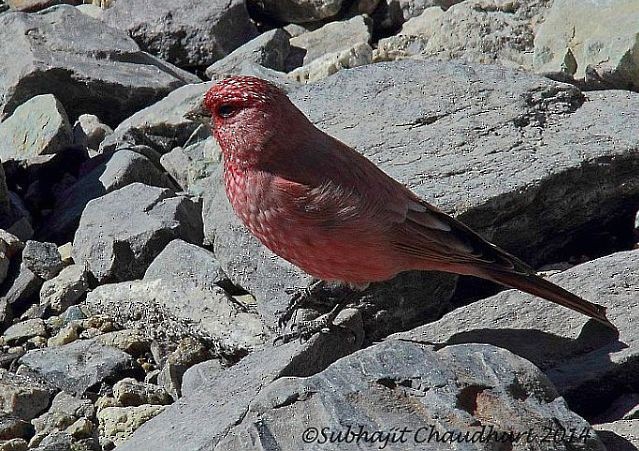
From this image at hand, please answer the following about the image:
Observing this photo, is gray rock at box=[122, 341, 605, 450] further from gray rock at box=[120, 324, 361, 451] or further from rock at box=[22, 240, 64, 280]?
rock at box=[22, 240, 64, 280]

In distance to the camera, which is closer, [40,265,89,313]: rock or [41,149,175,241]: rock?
[40,265,89,313]: rock

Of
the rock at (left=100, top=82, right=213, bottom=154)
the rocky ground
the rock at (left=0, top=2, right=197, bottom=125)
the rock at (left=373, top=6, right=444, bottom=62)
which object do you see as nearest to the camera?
the rocky ground

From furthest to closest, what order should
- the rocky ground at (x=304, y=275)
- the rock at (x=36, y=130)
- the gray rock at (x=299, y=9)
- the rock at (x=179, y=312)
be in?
the gray rock at (x=299, y=9) < the rock at (x=36, y=130) < the rock at (x=179, y=312) < the rocky ground at (x=304, y=275)

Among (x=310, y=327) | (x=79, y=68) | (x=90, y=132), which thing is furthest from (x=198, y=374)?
(x=79, y=68)

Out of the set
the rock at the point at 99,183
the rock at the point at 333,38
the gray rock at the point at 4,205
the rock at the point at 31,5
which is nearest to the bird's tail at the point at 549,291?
the rock at the point at 99,183

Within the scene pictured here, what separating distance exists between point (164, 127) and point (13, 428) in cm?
281

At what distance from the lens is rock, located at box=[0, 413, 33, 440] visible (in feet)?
16.3

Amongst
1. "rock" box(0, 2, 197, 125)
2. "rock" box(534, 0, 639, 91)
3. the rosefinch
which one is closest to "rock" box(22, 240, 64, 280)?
the rosefinch

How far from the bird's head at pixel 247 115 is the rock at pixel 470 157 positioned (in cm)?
70

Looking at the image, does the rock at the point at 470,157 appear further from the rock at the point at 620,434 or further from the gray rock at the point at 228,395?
the rock at the point at 620,434

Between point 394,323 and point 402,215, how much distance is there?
26.3 inches

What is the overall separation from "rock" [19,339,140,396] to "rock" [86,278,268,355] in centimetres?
25

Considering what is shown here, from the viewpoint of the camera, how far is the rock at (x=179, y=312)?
5406 mm

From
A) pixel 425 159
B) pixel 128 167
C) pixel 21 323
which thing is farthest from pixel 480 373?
pixel 128 167
